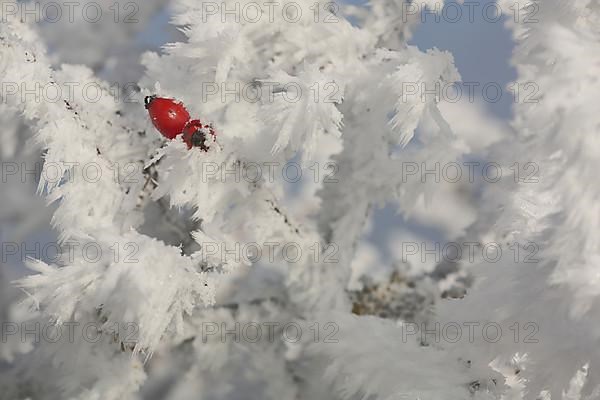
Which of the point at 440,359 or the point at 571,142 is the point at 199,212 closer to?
the point at 440,359

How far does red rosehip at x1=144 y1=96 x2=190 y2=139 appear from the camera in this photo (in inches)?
51.2

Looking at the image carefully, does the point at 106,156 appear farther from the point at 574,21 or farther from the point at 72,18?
the point at 72,18

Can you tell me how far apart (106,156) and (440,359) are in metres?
0.94

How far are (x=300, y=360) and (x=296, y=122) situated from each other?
37.7 inches

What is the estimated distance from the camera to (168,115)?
130 centimetres

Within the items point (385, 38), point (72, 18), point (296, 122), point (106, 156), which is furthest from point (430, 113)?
point (72, 18)

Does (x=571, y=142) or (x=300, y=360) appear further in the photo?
(x=300, y=360)

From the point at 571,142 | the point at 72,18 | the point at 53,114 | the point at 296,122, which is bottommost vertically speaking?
the point at 72,18

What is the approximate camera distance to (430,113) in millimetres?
1403

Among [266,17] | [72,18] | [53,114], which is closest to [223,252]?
[53,114]

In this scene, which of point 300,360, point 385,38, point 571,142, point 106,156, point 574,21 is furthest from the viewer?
point 300,360

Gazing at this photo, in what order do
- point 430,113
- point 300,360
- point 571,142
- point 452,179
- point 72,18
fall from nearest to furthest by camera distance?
point 571,142
point 430,113
point 452,179
point 300,360
point 72,18

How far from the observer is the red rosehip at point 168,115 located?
130cm

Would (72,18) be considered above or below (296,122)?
below
